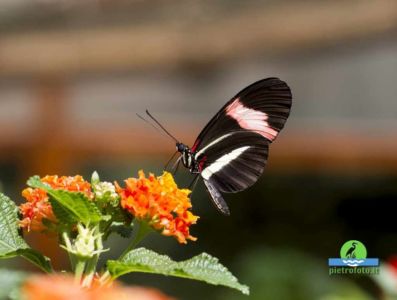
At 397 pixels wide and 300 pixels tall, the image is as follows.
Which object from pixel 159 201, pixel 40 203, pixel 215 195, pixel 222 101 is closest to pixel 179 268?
pixel 159 201

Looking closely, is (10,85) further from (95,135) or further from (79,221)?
(79,221)

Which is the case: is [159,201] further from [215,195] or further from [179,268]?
[215,195]

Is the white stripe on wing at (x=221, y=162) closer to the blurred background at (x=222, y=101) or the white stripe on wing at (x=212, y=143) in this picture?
the white stripe on wing at (x=212, y=143)

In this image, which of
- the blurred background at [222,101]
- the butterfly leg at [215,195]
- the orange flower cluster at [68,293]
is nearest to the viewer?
the orange flower cluster at [68,293]

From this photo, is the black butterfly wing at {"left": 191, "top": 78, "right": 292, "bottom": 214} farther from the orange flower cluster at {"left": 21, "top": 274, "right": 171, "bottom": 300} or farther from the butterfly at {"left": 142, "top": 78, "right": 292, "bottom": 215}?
the orange flower cluster at {"left": 21, "top": 274, "right": 171, "bottom": 300}

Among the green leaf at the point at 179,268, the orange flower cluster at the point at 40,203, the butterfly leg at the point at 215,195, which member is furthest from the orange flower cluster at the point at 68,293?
the butterfly leg at the point at 215,195

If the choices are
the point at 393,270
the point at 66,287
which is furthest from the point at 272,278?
the point at 66,287

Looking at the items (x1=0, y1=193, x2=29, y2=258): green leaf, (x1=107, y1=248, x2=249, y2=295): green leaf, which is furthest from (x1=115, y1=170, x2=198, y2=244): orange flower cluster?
(x1=0, y1=193, x2=29, y2=258): green leaf
